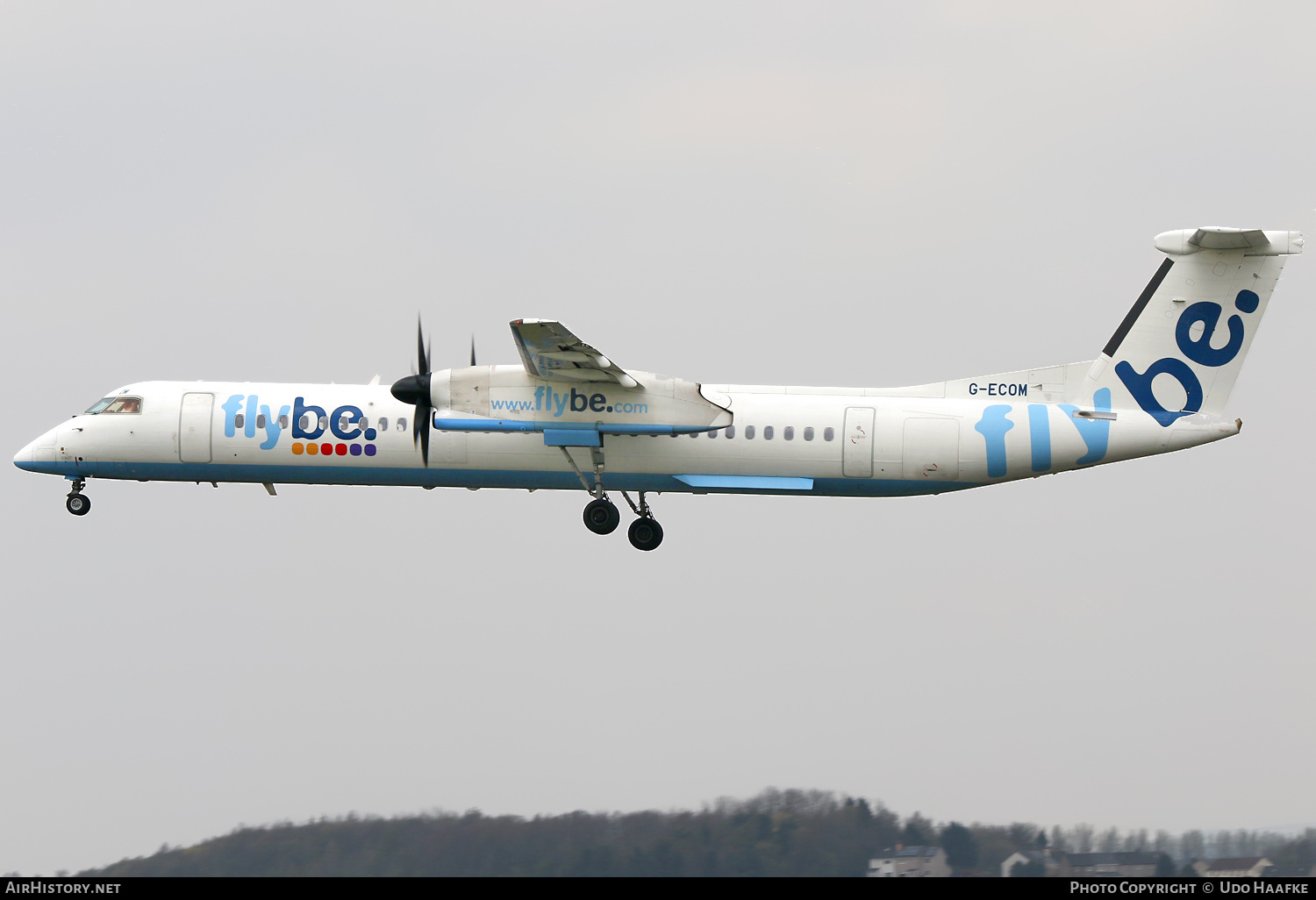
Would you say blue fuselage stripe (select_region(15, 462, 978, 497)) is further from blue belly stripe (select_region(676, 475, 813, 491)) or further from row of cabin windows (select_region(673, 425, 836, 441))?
row of cabin windows (select_region(673, 425, 836, 441))

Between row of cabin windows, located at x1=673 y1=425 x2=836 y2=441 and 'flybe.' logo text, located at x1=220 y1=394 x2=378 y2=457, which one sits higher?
'flybe.' logo text, located at x1=220 y1=394 x2=378 y2=457

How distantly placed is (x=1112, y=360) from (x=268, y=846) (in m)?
17.2

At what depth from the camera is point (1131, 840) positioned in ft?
103

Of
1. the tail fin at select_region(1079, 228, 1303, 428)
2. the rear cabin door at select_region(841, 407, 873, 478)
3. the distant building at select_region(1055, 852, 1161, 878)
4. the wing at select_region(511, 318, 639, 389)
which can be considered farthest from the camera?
the rear cabin door at select_region(841, 407, 873, 478)

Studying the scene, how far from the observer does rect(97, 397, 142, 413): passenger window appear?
35438mm

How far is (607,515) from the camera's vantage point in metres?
34.5

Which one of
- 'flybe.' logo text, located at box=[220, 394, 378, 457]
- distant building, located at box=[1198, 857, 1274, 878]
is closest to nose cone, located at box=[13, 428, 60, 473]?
'flybe.' logo text, located at box=[220, 394, 378, 457]

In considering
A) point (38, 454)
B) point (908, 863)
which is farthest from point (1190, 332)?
point (38, 454)

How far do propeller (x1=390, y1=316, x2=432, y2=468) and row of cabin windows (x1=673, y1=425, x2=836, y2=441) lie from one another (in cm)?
479

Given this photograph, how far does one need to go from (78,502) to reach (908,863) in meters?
17.3

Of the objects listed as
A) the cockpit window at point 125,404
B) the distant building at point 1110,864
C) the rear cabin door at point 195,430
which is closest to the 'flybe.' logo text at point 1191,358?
the distant building at point 1110,864

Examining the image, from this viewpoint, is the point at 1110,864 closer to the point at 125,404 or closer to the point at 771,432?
the point at 771,432
